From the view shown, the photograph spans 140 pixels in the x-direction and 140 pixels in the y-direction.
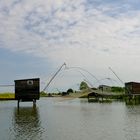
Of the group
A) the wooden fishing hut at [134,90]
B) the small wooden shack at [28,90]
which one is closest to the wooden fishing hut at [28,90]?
the small wooden shack at [28,90]

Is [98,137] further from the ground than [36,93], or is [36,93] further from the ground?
[36,93]

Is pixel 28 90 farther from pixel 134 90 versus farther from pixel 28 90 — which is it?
pixel 134 90

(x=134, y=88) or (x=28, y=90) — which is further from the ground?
(x=134, y=88)

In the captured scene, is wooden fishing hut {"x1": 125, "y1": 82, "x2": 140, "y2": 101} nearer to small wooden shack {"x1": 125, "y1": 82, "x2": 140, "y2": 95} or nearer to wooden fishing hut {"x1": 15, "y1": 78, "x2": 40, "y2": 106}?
small wooden shack {"x1": 125, "y1": 82, "x2": 140, "y2": 95}

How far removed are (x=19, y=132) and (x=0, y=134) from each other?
1754mm

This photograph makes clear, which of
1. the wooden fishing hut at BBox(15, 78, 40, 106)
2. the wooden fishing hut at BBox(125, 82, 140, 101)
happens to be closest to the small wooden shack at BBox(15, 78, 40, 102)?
the wooden fishing hut at BBox(15, 78, 40, 106)

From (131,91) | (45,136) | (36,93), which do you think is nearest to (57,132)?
(45,136)

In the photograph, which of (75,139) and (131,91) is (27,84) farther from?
(75,139)

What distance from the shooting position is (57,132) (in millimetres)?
30125

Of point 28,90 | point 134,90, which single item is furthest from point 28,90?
point 134,90

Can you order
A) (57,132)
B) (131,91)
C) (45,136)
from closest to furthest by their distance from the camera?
1. (45,136)
2. (57,132)
3. (131,91)

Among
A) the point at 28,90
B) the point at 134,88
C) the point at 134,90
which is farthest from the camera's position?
the point at 134,88

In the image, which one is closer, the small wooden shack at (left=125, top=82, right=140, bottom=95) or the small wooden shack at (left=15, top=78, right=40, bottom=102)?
the small wooden shack at (left=15, top=78, right=40, bottom=102)

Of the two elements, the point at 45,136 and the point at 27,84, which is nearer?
the point at 45,136
